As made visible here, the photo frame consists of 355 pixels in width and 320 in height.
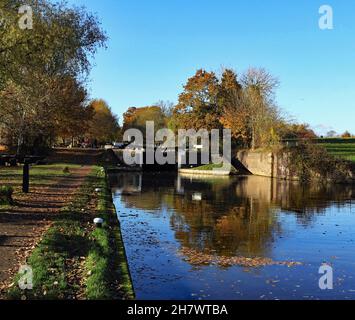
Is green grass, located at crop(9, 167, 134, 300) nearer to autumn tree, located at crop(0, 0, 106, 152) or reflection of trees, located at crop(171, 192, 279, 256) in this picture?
reflection of trees, located at crop(171, 192, 279, 256)

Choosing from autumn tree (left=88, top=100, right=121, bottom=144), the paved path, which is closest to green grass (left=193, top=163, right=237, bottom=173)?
autumn tree (left=88, top=100, right=121, bottom=144)

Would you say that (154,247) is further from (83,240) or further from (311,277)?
(311,277)

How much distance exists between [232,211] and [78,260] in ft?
42.3

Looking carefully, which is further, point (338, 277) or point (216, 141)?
point (216, 141)

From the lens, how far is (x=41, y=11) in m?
18.5

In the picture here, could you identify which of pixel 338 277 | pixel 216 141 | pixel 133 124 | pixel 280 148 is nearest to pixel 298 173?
pixel 280 148

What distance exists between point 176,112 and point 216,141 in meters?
6.28

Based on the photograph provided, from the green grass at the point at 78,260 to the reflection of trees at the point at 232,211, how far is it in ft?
9.83

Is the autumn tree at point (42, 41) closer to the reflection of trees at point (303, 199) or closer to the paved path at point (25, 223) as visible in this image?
the paved path at point (25, 223)

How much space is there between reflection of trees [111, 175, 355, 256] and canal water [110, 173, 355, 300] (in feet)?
0.12

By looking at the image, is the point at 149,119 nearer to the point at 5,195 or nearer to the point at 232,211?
the point at 232,211

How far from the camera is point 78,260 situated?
33.9 ft

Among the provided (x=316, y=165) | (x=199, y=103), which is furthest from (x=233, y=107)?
(x=316, y=165)

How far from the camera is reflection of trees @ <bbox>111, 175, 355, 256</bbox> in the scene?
15.1 m
